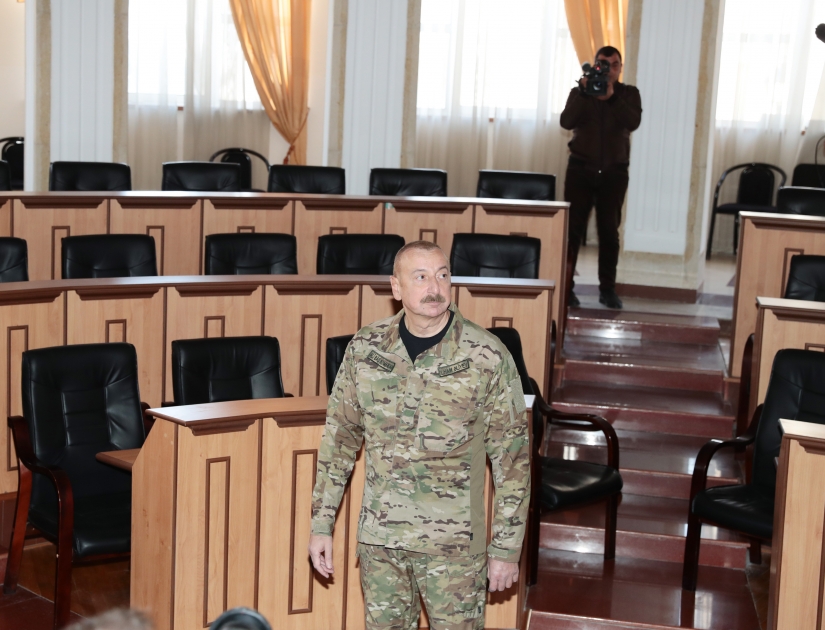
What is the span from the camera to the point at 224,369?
444cm

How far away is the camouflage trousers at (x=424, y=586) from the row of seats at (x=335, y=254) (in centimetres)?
334

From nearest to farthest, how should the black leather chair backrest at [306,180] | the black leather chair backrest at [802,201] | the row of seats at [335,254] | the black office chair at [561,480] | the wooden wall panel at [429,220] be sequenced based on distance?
1. the black office chair at [561,480]
2. the row of seats at [335,254]
3. the wooden wall panel at [429,220]
4. the black leather chair backrest at [802,201]
5. the black leather chair backrest at [306,180]

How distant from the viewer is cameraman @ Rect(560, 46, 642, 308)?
709 cm

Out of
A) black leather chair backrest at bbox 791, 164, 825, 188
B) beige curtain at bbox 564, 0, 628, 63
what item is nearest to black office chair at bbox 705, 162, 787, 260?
black leather chair backrest at bbox 791, 164, 825, 188

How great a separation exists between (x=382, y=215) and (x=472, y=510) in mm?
4311

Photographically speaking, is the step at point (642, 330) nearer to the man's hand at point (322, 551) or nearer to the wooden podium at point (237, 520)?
the wooden podium at point (237, 520)

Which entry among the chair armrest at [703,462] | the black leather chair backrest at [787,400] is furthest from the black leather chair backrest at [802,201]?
the chair armrest at [703,462]

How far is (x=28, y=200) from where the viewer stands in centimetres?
607

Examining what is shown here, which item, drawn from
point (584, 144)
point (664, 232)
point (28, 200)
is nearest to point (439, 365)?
point (28, 200)

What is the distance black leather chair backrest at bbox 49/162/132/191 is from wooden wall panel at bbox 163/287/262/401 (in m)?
2.26

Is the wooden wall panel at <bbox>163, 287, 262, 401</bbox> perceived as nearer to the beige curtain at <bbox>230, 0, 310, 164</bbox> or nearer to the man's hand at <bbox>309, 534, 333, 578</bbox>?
the man's hand at <bbox>309, 534, 333, 578</bbox>

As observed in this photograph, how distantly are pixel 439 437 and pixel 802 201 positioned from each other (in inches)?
201

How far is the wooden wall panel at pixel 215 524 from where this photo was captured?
3.37 metres

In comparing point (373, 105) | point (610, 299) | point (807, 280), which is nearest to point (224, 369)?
point (807, 280)
